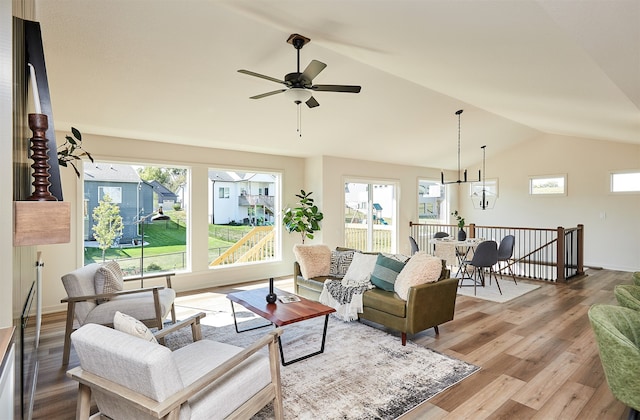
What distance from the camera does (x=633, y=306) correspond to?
8.07 feet

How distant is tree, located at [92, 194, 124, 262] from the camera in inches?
193

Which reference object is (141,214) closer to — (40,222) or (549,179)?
(40,222)

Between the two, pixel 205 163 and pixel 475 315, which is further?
pixel 205 163

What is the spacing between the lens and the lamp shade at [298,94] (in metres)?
2.95

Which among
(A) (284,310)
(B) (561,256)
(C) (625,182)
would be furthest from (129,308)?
(C) (625,182)

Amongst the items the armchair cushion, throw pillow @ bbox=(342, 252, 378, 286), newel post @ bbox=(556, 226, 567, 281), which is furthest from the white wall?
the armchair cushion

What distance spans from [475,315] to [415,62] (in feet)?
10.6

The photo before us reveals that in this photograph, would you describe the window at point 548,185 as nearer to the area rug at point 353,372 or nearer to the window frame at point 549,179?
the window frame at point 549,179

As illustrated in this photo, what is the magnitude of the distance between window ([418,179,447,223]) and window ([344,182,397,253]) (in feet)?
3.62

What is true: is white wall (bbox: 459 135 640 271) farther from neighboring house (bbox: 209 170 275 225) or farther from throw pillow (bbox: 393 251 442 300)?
neighboring house (bbox: 209 170 275 225)

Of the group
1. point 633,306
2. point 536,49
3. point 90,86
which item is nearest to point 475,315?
point 633,306

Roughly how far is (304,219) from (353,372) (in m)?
3.91

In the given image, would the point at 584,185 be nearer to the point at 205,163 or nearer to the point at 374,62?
the point at 374,62

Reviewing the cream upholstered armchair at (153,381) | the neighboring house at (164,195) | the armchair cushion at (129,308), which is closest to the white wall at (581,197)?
the neighboring house at (164,195)
